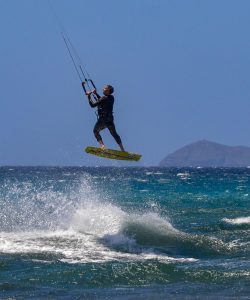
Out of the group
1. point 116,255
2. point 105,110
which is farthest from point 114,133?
point 116,255

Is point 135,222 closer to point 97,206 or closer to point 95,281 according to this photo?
point 97,206

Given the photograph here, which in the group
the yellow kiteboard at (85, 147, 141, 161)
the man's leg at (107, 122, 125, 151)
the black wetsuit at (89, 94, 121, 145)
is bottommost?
the yellow kiteboard at (85, 147, 141, 161)

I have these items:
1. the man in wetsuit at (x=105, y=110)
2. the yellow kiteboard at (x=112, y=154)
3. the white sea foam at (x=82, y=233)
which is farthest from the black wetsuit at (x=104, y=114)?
the white sea foam at (x=82, y=233)

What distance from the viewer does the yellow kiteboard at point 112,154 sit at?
878 inches

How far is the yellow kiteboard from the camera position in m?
22.3

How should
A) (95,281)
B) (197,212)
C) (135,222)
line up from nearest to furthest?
(95,281) < (135,222) < (197,212)

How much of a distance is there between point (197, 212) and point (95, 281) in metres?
22.3

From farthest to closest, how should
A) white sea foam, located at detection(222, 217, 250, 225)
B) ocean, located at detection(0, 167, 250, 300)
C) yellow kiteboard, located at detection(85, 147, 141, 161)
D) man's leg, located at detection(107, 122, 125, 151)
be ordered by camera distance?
1. white sea foam, located at detection(222, 217, 250, 225)
2. yellow kiteboard, located at detection(85, 147, 141, 161)
3. man's leg, located at detection(107, 122, 125, 151)
4. ocean, located at detection(0, 167, 250, 300)

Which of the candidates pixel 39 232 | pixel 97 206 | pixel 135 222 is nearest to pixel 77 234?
pixel 39 232

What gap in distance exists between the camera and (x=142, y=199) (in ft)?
169

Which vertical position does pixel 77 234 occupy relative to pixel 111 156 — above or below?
below

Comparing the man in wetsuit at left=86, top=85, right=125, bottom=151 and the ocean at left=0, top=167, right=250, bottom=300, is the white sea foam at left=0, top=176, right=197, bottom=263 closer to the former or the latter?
the ocean at left=0, top=167, right=250, bottom=300

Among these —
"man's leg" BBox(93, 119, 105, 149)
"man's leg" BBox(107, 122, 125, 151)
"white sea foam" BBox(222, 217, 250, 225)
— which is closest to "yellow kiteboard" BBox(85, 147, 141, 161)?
"man's leg" BBox(107, 122, 125, 151)

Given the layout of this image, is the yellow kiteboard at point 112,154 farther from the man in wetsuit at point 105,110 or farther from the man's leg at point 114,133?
the man in wetsuit at point 105,110
